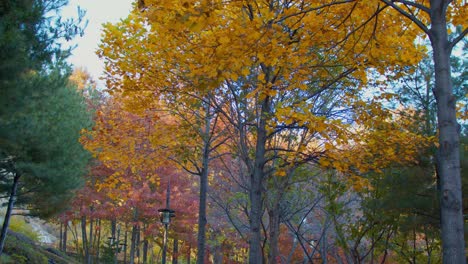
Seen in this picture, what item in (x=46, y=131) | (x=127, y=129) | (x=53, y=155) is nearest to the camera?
(x=127, y=129)

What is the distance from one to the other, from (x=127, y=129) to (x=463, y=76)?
6043mm

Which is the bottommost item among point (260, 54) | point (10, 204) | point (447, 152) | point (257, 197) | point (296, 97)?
point (10, 204)

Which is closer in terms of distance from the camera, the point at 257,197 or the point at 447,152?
the point at 447,152

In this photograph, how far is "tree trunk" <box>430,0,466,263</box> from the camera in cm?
279

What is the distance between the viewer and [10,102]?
5.44 m

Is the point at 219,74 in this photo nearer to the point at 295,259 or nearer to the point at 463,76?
the point at 463,76

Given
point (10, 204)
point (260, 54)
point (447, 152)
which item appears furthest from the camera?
point (10, 204)

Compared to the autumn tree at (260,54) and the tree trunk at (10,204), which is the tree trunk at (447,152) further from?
the tree trunk at (10,204)

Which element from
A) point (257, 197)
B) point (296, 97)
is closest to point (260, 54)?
point (257, 197)

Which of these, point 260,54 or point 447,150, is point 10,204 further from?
point 447,150

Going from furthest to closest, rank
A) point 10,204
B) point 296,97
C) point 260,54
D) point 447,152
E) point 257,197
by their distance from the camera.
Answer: point 10,204, point 296,97, point 257,197, point 260,54, point 447,152

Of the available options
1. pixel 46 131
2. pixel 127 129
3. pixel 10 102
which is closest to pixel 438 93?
pixel 10 102

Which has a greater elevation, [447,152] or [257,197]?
[447,152]

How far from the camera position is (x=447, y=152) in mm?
2904
